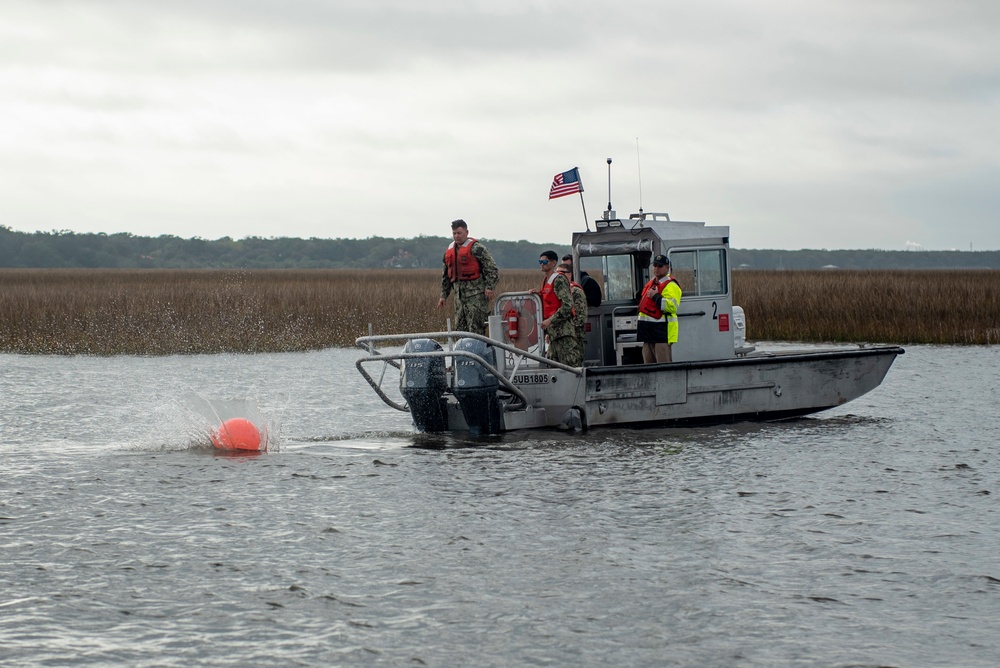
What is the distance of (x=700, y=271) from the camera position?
14.4 metres

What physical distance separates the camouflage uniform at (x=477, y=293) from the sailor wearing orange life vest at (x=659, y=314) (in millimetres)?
1778

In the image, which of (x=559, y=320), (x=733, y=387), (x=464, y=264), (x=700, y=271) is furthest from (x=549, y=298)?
(x=733, y=387)

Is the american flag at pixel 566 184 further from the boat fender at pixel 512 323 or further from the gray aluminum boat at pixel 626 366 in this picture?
the boat fender at pixel 512 323

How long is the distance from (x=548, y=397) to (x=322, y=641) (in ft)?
23.5

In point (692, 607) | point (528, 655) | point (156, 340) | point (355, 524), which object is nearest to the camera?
point (528, 655)

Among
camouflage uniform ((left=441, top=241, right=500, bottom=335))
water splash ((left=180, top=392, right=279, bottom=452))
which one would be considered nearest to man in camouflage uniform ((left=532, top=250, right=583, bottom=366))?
camouflage uniform ((left=441, top=241, right=500, bottom=335))

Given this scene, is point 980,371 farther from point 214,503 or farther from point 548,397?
point 214,503

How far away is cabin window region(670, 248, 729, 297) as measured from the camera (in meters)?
14.3

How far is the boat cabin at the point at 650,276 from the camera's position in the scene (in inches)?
564

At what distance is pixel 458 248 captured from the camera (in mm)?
13922

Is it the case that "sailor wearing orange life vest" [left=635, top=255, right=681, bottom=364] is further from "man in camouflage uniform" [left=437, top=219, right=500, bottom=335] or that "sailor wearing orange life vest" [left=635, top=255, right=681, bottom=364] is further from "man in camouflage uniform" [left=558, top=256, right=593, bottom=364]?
"man in camouflage uniform" [left=437, top=219, right=500, bottom=335]

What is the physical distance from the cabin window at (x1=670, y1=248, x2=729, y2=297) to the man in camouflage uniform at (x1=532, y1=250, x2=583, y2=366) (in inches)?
62.2

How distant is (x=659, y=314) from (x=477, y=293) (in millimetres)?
2136

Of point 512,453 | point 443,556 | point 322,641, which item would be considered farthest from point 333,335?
point 322,641
